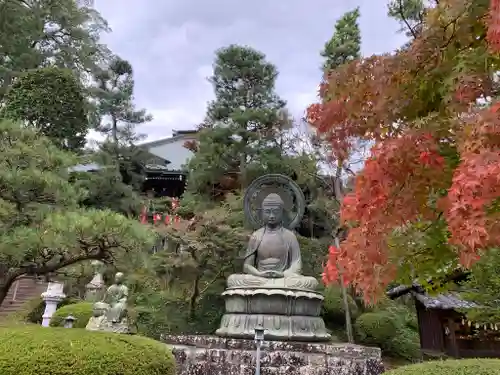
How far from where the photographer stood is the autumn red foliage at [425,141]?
7.30 feet

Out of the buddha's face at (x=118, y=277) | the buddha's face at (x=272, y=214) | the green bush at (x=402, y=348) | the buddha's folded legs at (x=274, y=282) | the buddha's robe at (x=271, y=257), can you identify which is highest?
the buddha's face at (x=272, y=214)

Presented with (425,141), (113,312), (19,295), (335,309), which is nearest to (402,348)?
(335,309)

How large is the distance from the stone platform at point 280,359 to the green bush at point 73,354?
2774 mm

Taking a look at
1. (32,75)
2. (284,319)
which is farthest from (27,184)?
(32,75)

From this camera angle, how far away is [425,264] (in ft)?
12.3

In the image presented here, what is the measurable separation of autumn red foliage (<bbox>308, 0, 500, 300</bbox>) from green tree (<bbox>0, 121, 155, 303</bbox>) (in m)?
2.23

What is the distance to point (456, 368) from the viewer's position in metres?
4.04

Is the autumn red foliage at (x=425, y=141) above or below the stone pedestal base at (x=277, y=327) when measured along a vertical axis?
above

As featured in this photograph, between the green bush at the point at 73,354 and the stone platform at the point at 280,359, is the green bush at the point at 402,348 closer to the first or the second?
the stone platform at the point at 280,359

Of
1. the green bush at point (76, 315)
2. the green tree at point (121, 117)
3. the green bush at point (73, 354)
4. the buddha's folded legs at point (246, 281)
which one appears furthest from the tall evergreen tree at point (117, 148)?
the green bush at point (73, 354)

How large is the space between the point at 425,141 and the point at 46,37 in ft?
72.4

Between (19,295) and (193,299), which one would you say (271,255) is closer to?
(193,299)

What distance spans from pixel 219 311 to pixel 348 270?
9.61 m

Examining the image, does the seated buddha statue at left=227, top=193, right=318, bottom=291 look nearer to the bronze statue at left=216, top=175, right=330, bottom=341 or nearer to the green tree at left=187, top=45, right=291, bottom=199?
the bronze statue at left=216, top=175, right=330, bottom=341
